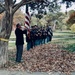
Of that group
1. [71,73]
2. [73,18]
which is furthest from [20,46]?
[73,18]

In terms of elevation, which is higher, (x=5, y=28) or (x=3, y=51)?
(x=5, y=28)

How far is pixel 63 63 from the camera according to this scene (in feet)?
42.2

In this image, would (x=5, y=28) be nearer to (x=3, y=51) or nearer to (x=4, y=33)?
(x=4, y=33)

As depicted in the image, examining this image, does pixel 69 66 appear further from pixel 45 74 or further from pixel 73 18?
pixel 73 18

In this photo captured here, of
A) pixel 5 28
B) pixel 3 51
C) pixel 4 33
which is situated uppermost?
pixel 5 28

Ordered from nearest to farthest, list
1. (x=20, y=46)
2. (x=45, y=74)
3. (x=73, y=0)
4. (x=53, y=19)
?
(x=45, y=74)
(x=20, y=46)
(x=73, y=0)
(x=53, y=19)

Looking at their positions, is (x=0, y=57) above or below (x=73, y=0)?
below

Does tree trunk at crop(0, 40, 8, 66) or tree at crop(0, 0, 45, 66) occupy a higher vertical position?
tree at crop(0, 0, 45, 66)

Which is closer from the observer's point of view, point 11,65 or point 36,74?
point 36,74

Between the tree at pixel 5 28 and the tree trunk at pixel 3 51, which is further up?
the tree at pixel 5 28

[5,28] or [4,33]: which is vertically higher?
[5,28]

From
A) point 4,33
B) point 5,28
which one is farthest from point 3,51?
point 5,28

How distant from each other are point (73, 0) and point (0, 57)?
9.72 m

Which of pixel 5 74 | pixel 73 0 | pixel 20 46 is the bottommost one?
pixel 5 74
